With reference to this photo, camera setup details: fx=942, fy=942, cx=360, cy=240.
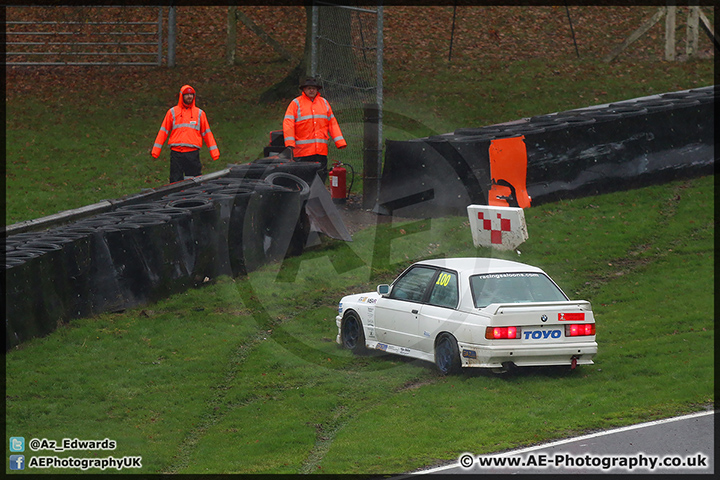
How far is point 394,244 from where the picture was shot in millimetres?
15930

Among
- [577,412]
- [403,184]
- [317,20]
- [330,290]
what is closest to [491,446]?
[577,412]

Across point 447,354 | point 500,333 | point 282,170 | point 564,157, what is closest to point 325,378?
point 447,354

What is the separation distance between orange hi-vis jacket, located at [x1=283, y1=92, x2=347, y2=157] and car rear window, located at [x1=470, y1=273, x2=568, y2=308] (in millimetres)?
7400

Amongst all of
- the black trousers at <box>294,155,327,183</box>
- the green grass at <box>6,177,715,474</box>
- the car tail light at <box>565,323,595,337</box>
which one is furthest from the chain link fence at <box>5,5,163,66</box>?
the car tail light at <box>565,323,595,337</box>

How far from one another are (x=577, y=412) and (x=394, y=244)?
6.89 metres

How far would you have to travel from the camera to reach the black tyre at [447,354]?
10.5 meters

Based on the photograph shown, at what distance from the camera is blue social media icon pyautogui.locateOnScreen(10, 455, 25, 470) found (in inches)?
313

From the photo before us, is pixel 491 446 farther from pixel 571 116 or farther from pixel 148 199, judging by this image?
pixel 571 116

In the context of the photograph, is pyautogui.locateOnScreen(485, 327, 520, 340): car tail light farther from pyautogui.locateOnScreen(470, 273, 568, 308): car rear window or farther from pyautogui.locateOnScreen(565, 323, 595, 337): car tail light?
pyautogui.locateOnScreen(565, 323, 595, 337): car tail light

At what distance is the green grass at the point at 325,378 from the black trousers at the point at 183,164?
4.03 metres

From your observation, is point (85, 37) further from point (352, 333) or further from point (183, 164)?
point (352, 333)

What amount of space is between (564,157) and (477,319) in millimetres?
7946

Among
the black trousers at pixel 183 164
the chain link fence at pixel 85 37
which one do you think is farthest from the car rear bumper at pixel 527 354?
the chain link fence at pixel 85 37

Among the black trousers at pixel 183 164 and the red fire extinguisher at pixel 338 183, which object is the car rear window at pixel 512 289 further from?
the black trousers at pixel 183 164
